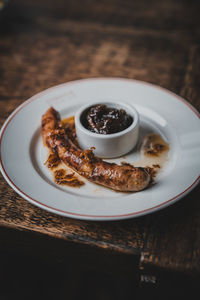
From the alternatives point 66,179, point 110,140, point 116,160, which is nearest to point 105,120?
point 110,140

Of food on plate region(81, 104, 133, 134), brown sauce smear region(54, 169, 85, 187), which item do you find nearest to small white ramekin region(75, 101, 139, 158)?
food on plate region(81, 104, 133, 134)

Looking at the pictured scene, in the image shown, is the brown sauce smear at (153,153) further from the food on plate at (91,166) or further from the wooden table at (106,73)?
the wooden table at (106,73)

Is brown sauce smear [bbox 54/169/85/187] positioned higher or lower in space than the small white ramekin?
lower

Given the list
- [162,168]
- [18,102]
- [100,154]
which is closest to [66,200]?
[100,154]

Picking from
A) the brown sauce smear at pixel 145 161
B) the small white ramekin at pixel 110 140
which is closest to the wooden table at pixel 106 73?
the brown sauce smear at pixel 145 161

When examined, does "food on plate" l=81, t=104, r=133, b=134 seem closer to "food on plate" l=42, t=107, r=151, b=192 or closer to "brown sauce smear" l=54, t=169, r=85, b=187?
"food on plate" l=42, t=107, r=151, b=192
